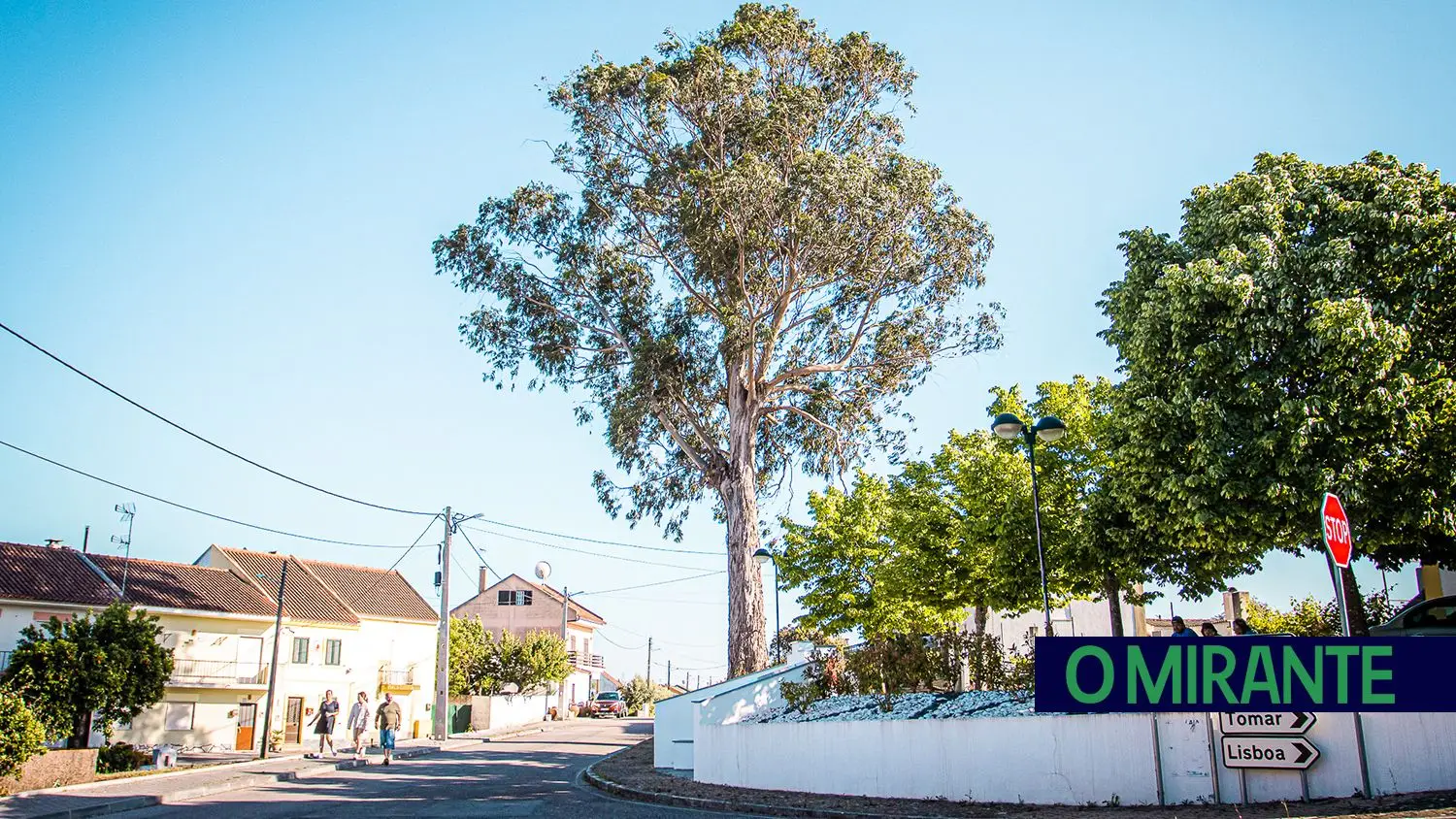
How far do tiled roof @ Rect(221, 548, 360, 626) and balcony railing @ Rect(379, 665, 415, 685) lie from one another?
3477 mm

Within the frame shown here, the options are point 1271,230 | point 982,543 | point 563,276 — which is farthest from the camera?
point 563,276

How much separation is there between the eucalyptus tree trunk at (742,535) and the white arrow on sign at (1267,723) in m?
13.4

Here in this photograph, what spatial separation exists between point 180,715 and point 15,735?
2774 cm

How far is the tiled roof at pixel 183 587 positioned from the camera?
129ft

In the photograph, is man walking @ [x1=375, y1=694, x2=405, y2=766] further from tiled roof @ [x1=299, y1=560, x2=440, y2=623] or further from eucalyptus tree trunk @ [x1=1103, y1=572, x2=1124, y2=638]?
tiled roof @ [x1=299, y1=560, x2=440, y2=623]

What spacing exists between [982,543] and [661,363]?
349 inches

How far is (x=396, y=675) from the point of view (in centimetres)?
5053

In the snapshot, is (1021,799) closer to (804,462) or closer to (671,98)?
(804,462)

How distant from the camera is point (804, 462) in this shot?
28531 mm

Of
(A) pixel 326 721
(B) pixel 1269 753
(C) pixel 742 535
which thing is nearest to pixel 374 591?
(A) pixel 326 721

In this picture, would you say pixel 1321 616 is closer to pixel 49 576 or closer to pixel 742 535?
pixel 742 535

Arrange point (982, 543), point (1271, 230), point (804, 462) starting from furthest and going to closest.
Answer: point (804, 462) → point (982, 543) → point (1271, 230)

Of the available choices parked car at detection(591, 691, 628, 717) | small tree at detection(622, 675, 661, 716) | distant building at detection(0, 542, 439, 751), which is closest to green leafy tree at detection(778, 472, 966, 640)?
distant building at detection(0, 542, 439, 751)

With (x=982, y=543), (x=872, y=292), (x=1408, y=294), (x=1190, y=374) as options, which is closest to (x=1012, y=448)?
(x=982, y=543)
